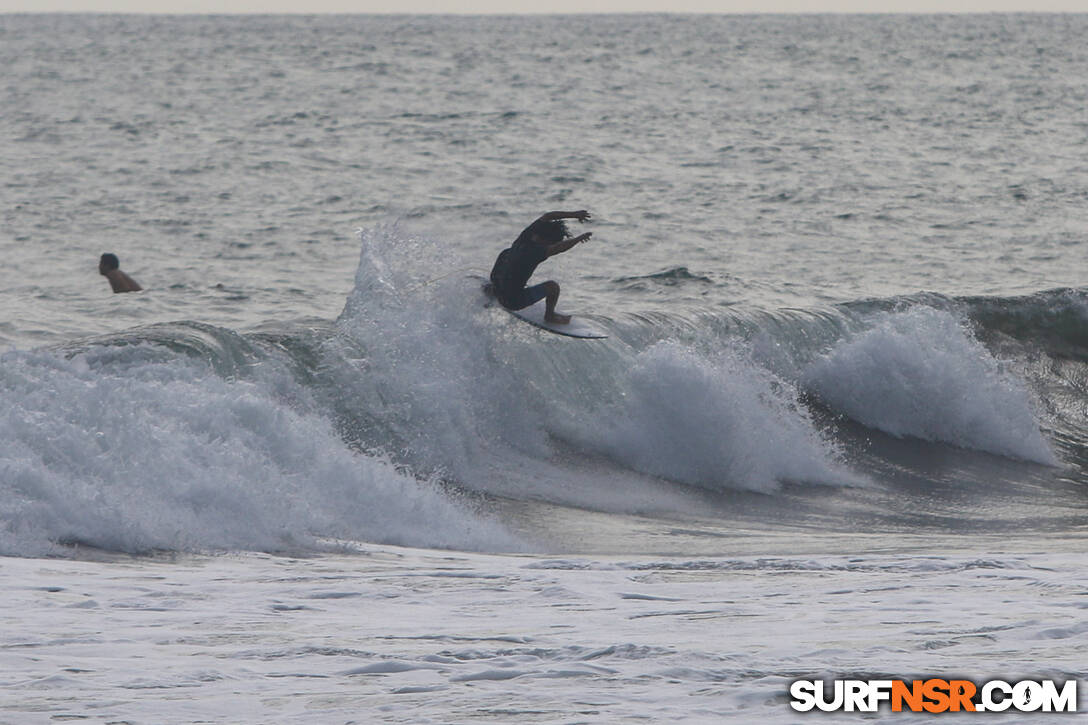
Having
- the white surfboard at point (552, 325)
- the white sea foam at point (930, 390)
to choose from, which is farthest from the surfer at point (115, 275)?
the white sea foam at point (930, 390)

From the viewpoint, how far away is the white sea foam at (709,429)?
44.1 ft

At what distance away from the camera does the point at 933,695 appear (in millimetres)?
6395

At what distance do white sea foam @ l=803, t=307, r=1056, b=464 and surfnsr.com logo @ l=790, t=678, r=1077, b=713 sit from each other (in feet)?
28.7

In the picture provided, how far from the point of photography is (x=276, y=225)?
24.3 metres

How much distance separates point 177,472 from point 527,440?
13.9 ft

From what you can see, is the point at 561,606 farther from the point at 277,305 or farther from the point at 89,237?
the point at 89,237

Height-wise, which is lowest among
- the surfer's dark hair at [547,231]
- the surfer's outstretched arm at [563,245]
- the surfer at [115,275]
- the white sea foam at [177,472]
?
the white sea foam at [177,472]

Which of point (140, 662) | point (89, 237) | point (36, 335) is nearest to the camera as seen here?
point (140, 662)

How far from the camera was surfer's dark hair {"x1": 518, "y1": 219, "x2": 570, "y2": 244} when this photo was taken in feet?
42.0

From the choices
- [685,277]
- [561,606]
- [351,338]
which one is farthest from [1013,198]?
[561,606]

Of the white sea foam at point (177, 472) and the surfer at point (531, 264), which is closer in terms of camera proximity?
the white sea foam at point (177, 472)

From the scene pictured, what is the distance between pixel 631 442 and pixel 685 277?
6831 mm

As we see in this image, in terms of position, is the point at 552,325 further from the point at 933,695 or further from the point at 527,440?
the point at 933,695

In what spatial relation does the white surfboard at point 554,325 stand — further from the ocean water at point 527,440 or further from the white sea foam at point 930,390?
the white sea foam at point 930,390
